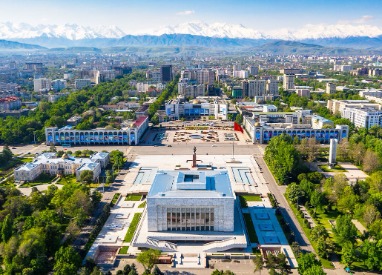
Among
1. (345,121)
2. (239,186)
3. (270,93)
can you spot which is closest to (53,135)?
(239,186)

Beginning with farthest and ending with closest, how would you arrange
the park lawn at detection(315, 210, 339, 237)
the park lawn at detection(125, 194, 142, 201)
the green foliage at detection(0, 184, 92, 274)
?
the park lawn at detection(125, 194, 142, 201)
the park lawn at detection(315, 210, 339, 237)
the green foliage at detection(0, 184, 92, 274)

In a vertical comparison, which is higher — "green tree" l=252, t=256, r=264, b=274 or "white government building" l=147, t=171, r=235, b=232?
"white government building" l=147, t=171, r=235, b=232

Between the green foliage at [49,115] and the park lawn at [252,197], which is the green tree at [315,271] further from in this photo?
the green foliage at [49,115]

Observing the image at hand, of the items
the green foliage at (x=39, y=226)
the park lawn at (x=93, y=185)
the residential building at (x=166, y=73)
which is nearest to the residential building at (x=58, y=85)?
the residential building at (x=166, y=73)

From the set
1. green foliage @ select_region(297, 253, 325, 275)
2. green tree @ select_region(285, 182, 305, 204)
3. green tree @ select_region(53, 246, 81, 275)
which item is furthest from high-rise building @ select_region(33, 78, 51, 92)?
green foliage @ select_region(297, 253, 325, 275)

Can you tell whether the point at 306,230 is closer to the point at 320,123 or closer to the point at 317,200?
the point at 317,200

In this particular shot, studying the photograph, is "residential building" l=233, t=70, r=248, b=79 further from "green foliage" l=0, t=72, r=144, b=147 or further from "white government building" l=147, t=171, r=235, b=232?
"white government building" l=147, t=171, r=235, b=232
